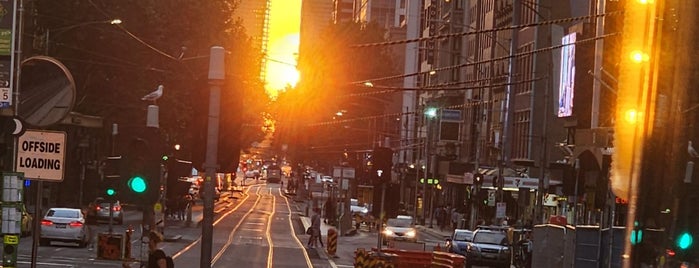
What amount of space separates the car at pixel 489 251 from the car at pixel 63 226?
46.8ft

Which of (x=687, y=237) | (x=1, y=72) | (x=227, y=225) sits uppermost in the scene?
(x=1, y=72)

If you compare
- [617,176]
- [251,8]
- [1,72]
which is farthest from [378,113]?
[617,176]

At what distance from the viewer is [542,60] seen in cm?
7250

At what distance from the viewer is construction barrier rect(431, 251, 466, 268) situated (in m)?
38.5

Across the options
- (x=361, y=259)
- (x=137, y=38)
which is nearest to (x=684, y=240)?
(x=361, y=259)

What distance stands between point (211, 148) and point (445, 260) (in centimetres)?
2259

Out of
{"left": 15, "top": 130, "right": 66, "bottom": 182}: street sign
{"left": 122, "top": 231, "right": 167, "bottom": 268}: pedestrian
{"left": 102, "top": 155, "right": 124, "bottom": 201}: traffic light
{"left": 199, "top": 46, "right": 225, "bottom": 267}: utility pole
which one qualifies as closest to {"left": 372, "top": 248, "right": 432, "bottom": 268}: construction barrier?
{"left": 199, "top": 46, "right": 225, "bottom": 267}: utility pole

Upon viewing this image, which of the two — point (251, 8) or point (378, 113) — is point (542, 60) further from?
point (251, 8)

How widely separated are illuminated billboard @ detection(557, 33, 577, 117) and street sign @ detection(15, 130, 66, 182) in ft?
138

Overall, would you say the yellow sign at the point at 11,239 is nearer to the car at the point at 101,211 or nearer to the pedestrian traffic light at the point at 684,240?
the pedestrian traffic light at the point at 684,240

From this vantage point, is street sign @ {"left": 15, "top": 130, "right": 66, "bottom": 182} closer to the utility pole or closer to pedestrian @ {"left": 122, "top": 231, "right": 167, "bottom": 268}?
pedestrian @ {"left": 122, "top": 231, "right": 167, "bottom": 268}

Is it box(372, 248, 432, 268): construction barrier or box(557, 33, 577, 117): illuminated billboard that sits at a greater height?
box(557, 33, 577, 117): illuminated billboard

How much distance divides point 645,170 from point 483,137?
8064 centimetres

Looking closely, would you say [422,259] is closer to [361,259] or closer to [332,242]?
[361,259]
